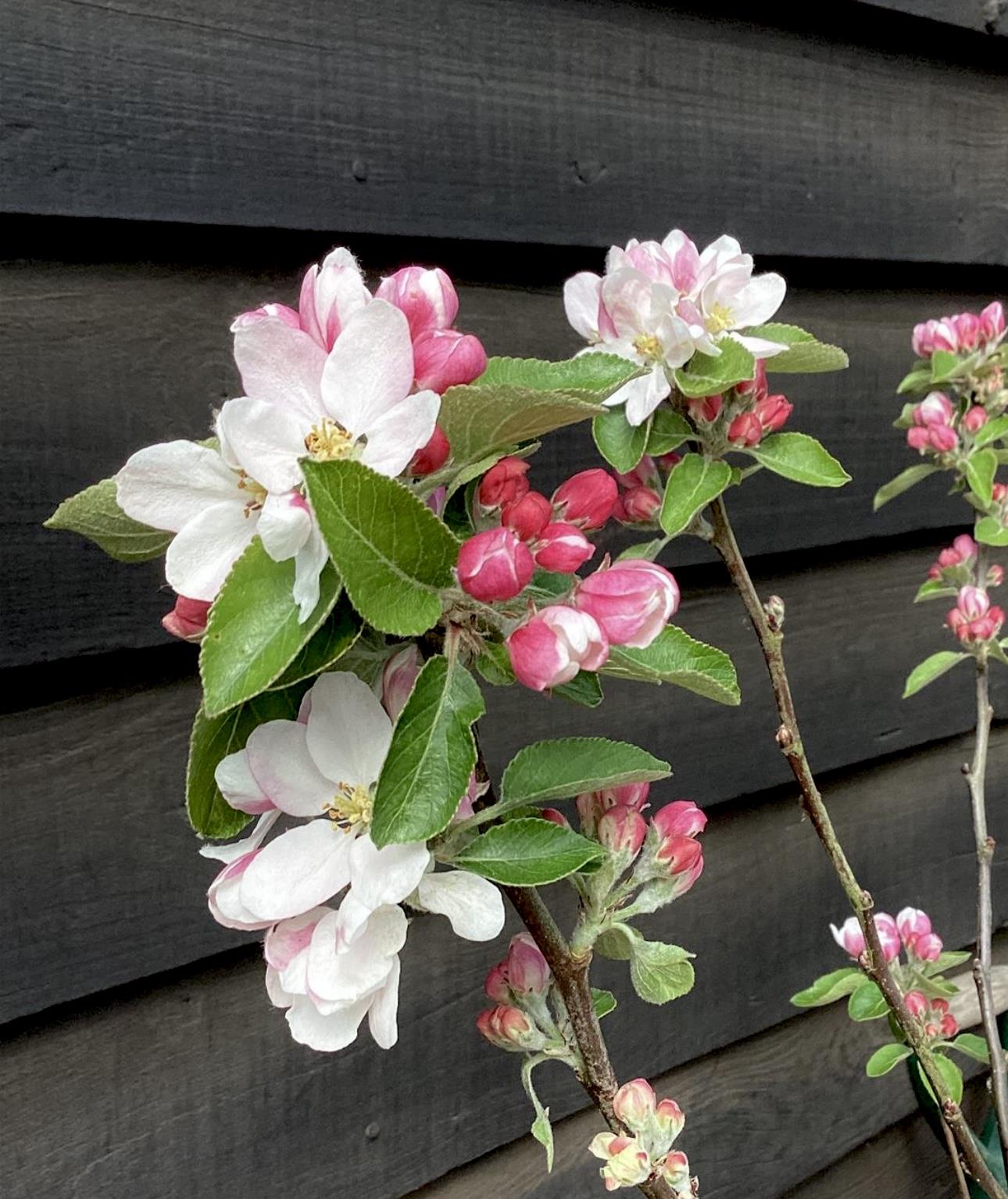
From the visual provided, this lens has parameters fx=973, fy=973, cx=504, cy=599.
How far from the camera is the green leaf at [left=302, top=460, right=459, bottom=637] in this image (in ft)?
0.91

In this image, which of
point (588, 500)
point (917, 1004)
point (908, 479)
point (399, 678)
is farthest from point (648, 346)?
point (917, 1004)

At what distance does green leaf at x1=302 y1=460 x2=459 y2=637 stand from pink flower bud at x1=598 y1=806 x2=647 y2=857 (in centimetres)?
16

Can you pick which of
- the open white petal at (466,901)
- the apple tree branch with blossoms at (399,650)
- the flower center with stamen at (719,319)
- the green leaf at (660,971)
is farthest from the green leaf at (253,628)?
the flower center with stamen at (719,319)

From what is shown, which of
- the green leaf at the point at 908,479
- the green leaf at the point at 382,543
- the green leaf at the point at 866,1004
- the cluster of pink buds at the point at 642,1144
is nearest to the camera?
the green leaf at the point at 382,543

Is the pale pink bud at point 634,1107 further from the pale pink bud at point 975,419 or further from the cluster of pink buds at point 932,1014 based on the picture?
the pale pink bud at point 975,419

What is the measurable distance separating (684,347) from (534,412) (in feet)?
0.77

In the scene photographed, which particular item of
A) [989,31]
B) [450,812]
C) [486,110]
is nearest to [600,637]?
[450,812]

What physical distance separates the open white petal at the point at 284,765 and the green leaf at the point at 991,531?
660 mm

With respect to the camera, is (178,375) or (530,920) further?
(178,375)

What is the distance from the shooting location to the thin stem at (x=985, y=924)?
799 millimetres

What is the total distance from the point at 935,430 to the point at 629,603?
0.61 metres

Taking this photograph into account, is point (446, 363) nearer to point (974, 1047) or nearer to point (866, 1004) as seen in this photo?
point (866, 1004)

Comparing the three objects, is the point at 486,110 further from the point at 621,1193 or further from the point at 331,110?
the point at 621,1193

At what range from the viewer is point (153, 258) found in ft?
2.13
